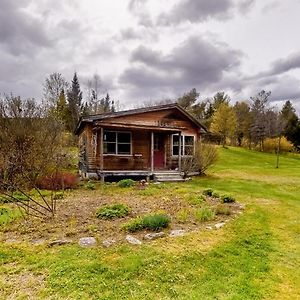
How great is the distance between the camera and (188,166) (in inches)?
675

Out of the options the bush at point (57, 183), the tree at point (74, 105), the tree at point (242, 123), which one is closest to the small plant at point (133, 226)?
the bush at point (57, 183)

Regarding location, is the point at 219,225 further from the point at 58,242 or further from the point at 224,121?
the point at 224,121

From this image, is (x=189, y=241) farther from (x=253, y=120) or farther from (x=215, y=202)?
(x=253, y=120)

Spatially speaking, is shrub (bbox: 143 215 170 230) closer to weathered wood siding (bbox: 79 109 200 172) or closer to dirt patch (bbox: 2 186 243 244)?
dirt patch (bbox: 2 186 243 244)

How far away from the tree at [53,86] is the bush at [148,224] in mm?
34513

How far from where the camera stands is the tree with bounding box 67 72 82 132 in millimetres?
39744

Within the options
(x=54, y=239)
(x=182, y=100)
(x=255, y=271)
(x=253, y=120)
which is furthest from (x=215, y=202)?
(x=182, y=100)

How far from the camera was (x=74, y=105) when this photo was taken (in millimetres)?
42906

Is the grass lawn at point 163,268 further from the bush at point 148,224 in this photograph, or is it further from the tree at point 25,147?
the tree at point 25,147

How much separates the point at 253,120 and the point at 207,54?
2289 cm

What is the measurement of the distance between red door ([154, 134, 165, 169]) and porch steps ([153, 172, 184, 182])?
232 centimetres

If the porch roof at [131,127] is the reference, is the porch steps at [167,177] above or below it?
below

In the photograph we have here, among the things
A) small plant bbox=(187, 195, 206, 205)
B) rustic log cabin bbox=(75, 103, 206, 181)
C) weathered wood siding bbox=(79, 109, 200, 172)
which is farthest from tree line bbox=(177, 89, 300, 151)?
small plant bbox=(187, 195, 206, 205)

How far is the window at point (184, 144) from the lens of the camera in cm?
2030
